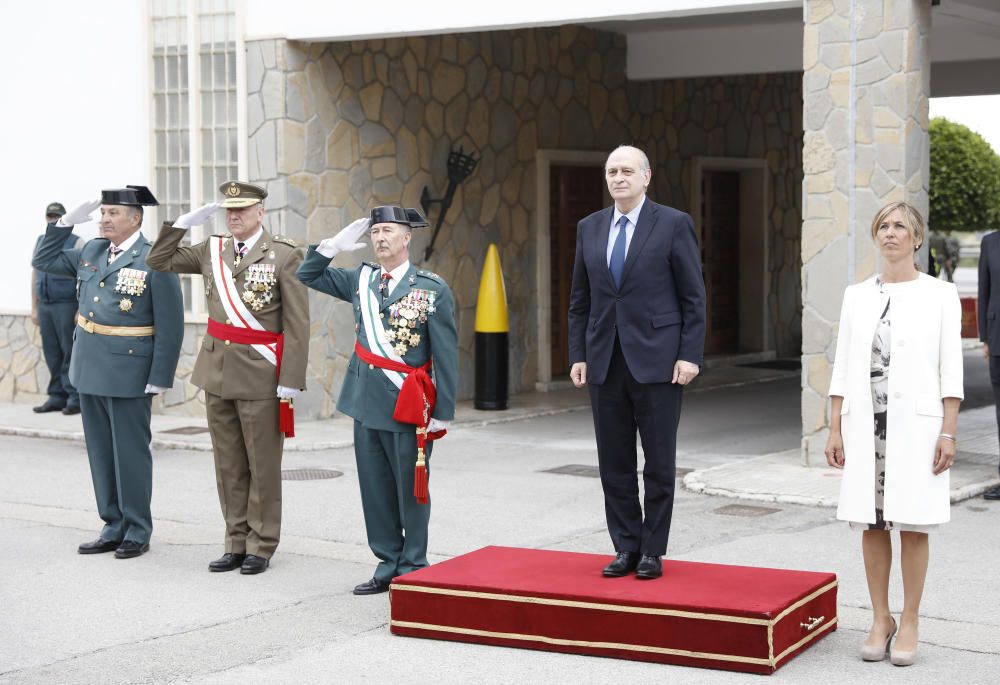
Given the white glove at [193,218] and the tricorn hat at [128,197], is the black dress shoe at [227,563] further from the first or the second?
the tricorn hat at [128,197]

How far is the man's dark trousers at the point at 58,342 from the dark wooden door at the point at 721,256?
8.14m

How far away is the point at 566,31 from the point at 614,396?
1003 centimetres

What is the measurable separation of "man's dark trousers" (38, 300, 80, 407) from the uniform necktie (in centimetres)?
760

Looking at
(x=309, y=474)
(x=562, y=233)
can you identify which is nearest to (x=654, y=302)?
(x=309, y=474)

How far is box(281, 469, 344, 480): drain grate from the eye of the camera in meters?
10.5

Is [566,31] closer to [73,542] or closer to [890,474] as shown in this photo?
[73,542]

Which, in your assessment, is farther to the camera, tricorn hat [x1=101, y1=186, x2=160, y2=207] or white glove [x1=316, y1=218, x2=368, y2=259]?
tricorn hat [x1=101, y1=186, x2=160, y2=207]

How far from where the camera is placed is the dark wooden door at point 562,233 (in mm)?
16344

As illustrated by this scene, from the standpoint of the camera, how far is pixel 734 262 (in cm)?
1952

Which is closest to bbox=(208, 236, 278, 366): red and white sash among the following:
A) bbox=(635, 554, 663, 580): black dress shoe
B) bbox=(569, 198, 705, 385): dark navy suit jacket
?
bbox=(569, 198, 705, 385): dark navy suit jacket

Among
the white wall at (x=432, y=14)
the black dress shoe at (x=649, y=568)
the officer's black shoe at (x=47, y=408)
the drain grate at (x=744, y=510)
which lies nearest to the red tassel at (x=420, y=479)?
the black dress shoe at (x=649, y=568)

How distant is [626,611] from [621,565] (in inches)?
20.1

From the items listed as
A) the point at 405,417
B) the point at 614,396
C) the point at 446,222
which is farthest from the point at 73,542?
the point at 446,222

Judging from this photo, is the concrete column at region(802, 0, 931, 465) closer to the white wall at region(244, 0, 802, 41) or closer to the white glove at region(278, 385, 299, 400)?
the white wall at region(244, 0, 802, 41)
